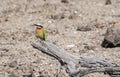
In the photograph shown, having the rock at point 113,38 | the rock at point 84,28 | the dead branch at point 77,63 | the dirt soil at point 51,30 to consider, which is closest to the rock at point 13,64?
the dirt soil at point 51,30

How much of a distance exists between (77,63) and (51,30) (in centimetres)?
554

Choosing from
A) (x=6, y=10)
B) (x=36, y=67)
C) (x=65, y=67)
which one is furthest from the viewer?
(x=6, y=10)

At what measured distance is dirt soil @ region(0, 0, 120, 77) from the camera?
30.8 feet

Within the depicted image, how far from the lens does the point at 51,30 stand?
12.8m

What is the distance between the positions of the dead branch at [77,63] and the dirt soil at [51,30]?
65 centimetres

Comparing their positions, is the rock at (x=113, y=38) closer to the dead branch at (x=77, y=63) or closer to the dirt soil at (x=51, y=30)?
the dirt soil at (x=51, y=30)

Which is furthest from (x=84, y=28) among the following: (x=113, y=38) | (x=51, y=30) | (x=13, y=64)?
(x=13, y=64)

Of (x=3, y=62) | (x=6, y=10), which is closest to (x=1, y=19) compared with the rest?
(x=6, y=10)

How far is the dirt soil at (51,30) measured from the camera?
9.38 metres

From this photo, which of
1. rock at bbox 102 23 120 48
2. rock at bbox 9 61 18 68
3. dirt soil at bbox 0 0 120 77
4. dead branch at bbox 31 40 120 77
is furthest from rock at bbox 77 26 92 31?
dead branch at bbox 31 40 120 77

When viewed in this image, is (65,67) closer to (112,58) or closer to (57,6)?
(112,58)

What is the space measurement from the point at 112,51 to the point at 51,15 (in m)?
4.26

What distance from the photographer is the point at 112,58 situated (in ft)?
32.5

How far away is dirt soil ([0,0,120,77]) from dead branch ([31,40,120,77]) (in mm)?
645
